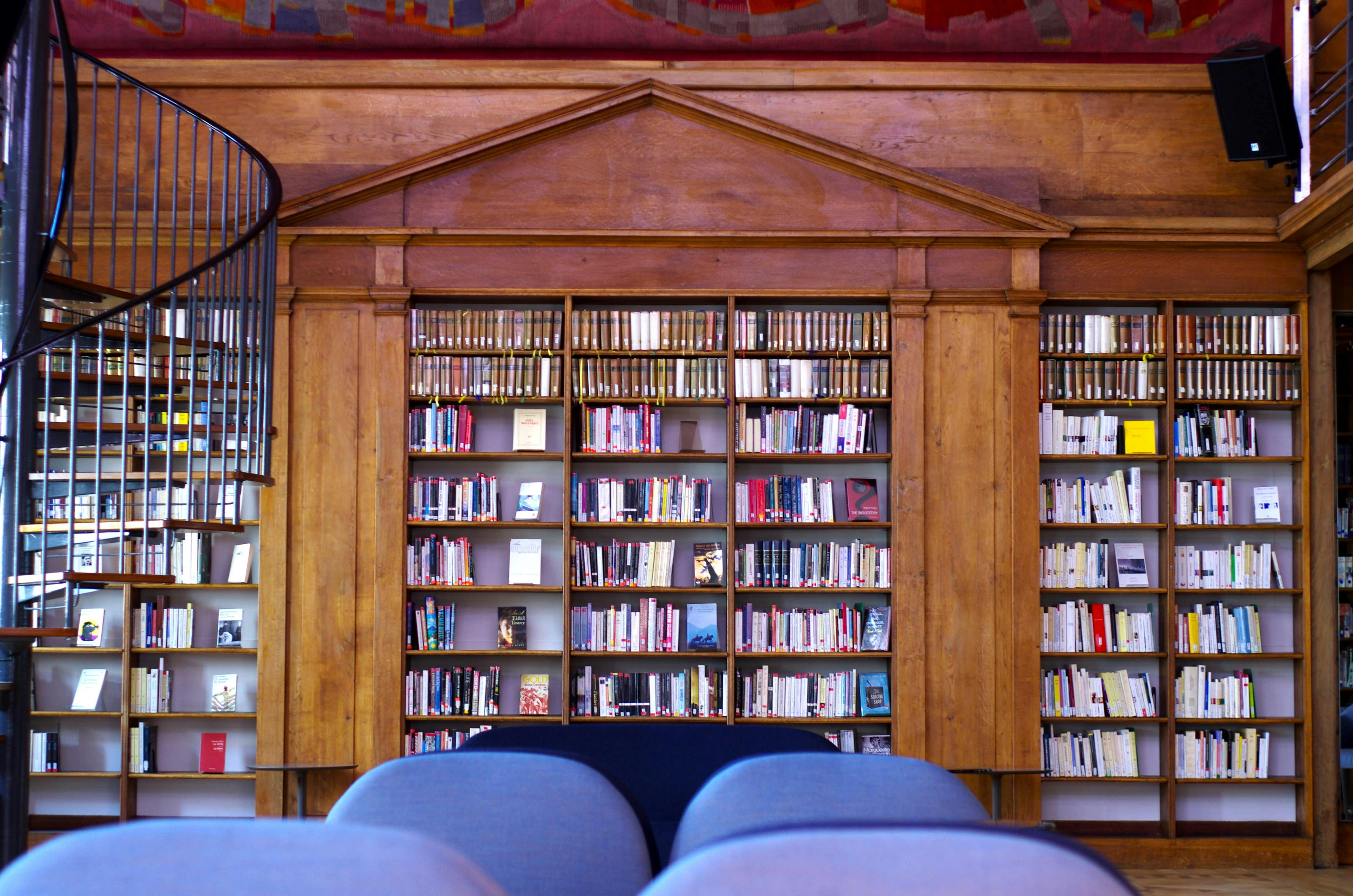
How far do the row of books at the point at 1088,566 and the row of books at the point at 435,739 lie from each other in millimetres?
2718

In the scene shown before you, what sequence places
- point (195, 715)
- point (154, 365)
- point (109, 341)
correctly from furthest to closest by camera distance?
point (195, 715) → point (154, 365) → point (109, 341)

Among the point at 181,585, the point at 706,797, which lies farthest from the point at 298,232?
the point at 706,797

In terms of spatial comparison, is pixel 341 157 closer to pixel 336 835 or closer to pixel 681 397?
pixel 681 397

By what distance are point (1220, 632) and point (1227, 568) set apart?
30 centimetres

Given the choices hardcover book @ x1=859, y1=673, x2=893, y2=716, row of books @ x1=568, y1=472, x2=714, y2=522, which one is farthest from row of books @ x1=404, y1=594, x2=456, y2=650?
hardcover book @ x1=859, y1=673, x2=893, y2=716

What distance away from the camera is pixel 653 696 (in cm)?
515

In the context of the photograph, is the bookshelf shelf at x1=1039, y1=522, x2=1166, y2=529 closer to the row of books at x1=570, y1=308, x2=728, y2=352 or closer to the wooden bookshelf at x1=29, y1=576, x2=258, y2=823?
the row of books at x1=570, y1=308, x2=728, y2=352

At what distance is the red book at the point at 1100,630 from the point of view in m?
5.24

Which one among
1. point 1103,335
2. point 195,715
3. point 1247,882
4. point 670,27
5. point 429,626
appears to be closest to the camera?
point 1247,882

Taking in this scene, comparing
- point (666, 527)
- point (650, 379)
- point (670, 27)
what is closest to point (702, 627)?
point (666, 527)

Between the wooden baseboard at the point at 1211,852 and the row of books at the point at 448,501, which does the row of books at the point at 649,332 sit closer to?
the row of books at the point at 448,501

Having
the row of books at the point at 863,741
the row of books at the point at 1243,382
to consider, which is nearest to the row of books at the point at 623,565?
the row of books at the point at 863,741

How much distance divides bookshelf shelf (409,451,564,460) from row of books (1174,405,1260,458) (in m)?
2.94

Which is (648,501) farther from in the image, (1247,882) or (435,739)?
(1247,882)
